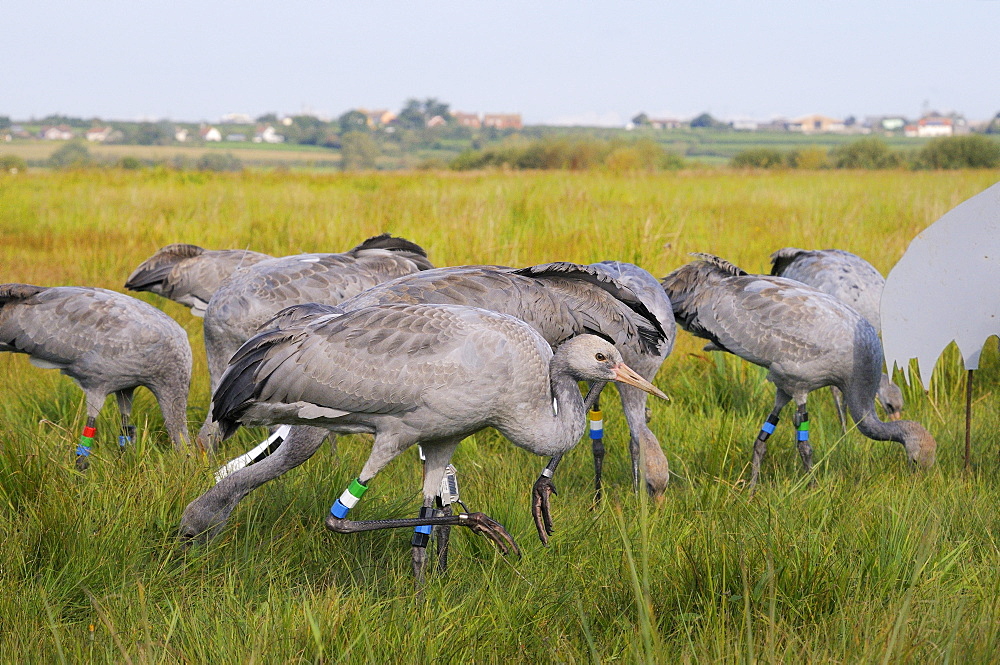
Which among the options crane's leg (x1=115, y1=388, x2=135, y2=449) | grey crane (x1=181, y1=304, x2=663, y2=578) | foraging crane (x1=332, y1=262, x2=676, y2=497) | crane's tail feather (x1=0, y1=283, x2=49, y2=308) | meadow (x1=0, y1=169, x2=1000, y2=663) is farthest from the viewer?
crane's leg (x1=115, y1=388, x2=135, y2=449)

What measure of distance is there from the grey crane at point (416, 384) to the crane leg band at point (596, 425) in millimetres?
1257

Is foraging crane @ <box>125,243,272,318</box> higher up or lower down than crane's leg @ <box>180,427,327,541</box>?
higher up

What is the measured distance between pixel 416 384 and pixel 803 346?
2.26 meters

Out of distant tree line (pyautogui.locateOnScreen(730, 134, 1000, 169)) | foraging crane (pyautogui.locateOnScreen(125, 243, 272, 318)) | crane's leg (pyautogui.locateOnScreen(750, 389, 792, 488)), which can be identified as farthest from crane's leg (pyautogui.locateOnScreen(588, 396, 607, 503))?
distant tree line (pyautogui.locateOnScreen(730, 134, 1000, 169))

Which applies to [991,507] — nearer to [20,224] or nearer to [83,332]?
[83,332]

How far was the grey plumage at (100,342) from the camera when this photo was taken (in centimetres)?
453

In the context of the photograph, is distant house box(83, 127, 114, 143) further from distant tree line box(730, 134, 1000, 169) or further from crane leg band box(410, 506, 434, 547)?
crane leg band box(410, 506, 434, 547)

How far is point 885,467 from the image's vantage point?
14.6 ft

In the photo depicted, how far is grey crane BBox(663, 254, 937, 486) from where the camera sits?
4535 millimetres

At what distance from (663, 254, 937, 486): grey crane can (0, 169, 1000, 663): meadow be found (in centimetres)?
20

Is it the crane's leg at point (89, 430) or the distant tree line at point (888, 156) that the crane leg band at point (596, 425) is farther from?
the distant tree line at point (888, 156)

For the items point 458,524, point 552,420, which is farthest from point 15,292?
point 552,420

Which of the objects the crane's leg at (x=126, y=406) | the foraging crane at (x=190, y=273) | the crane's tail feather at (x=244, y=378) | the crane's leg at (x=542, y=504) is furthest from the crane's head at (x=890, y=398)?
the crane's leg at (x=126, y=406)

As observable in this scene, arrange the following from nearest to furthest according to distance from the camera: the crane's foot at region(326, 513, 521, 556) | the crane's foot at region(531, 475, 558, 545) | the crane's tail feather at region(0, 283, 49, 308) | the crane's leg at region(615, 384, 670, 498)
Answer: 1. the crane's foot at region(326, 513, 521, 556)
2. the crane's foot at region(531, 475, 558, 545)
3. the crane's leg at region(615, 384, 670, 498)
4. the crane's tail feather at region(0, 283, 49, 308)
